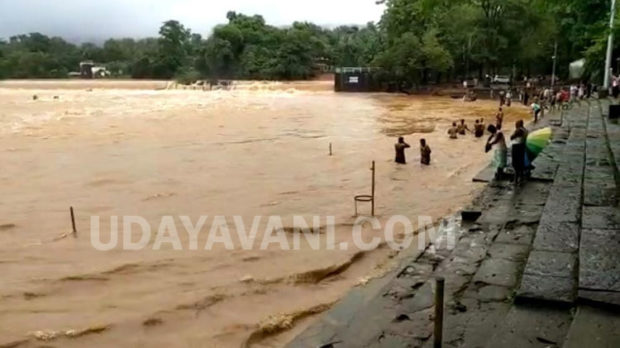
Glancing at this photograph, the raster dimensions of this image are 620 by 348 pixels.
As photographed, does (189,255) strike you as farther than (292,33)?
No


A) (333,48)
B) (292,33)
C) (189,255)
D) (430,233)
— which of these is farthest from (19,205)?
(333,48)

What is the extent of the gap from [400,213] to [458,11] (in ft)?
162

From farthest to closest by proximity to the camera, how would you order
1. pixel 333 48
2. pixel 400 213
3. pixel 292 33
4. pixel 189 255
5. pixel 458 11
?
pixel 333 48 < pixel 292 33 < pixel 458 11 < pixel 400 213 < pixel 189 255

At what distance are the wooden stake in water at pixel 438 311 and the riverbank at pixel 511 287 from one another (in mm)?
359

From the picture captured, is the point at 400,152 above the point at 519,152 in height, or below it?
below

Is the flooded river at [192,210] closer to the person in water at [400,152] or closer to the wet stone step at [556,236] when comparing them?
the person in water at [400,152]

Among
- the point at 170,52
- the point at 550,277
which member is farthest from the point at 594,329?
the point at 170,52

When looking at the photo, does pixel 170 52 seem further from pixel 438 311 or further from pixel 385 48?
pixel 438 311

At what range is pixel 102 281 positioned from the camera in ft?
29.3

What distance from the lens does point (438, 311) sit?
489 cm

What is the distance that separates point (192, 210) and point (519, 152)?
7198 millimetres

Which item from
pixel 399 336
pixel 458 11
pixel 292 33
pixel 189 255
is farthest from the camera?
pixel 292 33

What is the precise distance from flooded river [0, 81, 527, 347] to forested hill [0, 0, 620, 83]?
4.57 meters

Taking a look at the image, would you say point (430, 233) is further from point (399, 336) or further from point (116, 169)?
point (116, 169)
